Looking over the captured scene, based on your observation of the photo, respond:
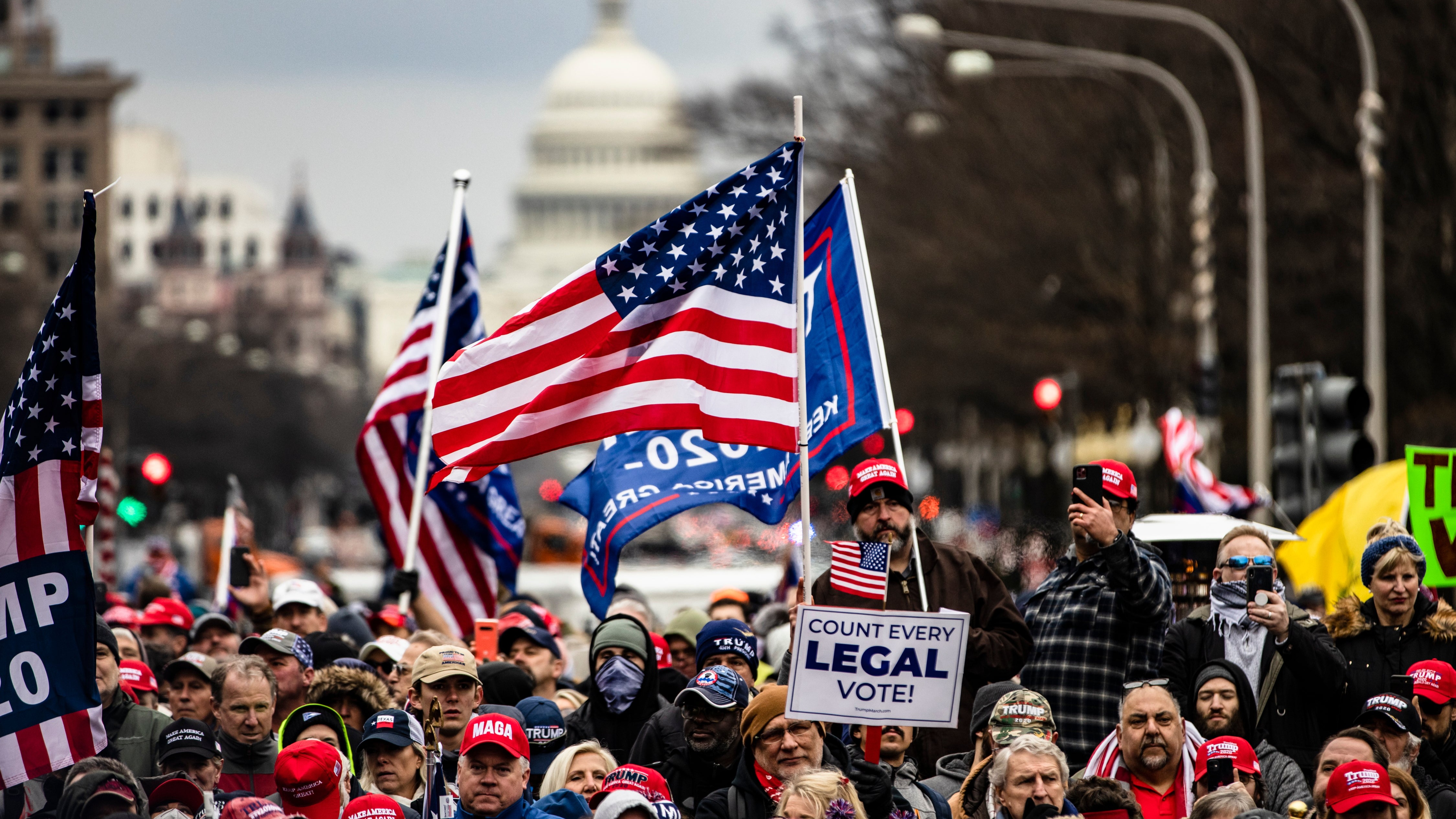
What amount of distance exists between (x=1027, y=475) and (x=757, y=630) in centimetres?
4081

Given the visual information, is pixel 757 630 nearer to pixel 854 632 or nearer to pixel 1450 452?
pixel 1450 452

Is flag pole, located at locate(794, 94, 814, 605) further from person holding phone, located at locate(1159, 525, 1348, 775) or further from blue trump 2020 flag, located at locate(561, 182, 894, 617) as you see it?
person holding phone, located at locate(1159, 525, 1348, 775)

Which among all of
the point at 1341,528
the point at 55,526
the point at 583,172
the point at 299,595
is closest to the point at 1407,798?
the point at 55,526

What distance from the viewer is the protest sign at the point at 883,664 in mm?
7488

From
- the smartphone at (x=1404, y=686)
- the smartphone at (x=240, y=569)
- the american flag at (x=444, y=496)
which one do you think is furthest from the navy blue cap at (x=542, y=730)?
the smartphone at (x=240, y=569)

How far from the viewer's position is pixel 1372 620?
8945 millimetres

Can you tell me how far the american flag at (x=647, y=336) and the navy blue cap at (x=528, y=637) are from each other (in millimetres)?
2193

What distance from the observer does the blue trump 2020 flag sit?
901 centimetres

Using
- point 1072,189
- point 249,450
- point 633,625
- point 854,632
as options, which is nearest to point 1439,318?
point 1072,189

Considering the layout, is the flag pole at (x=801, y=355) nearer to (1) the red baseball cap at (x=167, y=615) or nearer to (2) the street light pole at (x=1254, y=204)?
(1) the red baseball cap at (x=167, y=615)

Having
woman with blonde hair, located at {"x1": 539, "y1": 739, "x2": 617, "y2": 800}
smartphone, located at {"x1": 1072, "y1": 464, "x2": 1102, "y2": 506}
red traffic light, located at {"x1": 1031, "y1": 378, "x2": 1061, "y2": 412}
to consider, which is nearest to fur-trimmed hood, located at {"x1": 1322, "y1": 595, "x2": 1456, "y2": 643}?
smartphone, located at {"x1": 1072, "y1": 464, "x2": 1102, "y2": 506}

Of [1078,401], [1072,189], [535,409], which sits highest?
[535,409]

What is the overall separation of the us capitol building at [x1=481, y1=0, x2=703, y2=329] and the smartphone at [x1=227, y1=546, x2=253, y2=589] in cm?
13712

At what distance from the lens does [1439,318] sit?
2416 centimetres
